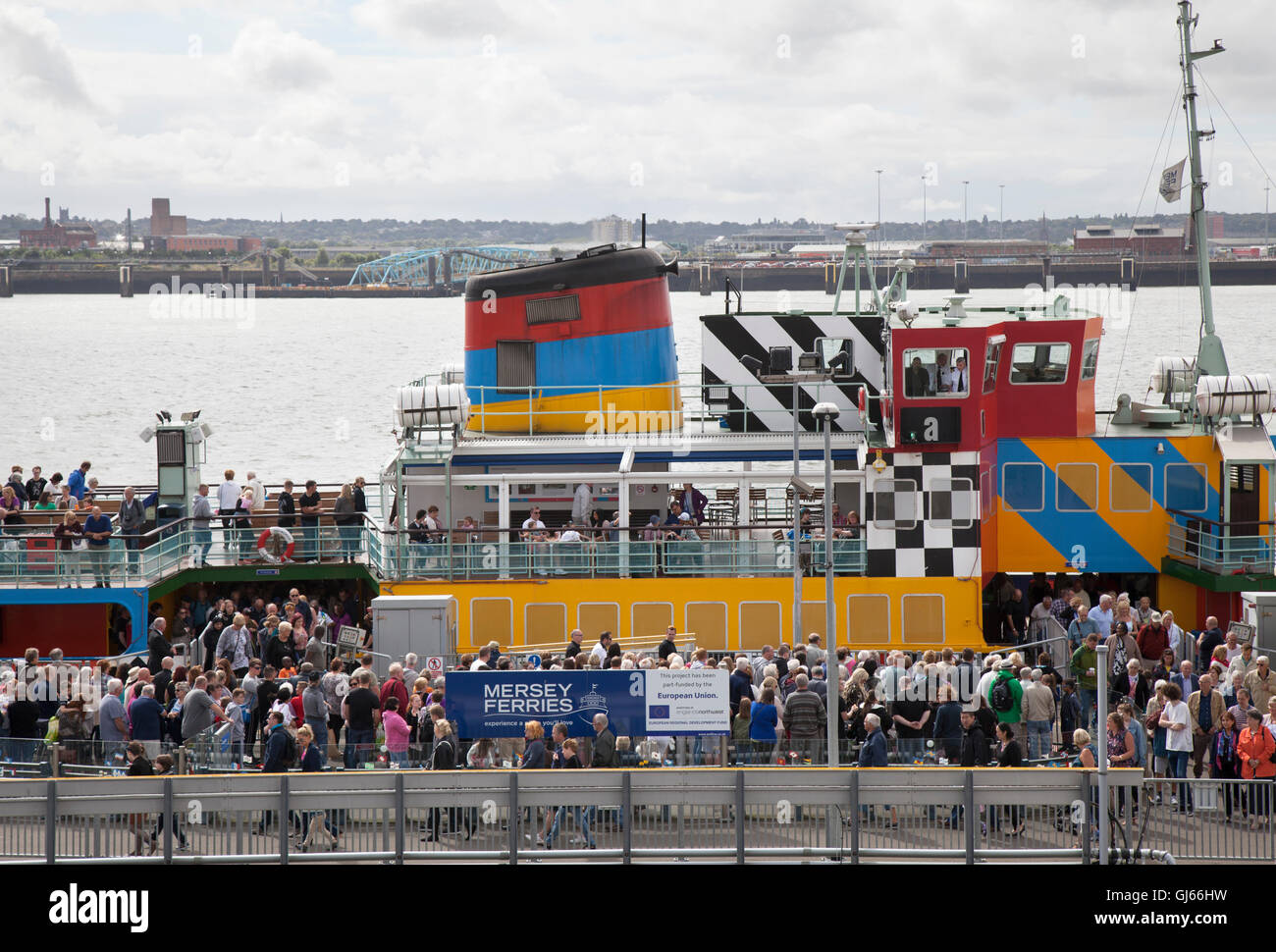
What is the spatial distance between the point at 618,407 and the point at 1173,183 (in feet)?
36.0

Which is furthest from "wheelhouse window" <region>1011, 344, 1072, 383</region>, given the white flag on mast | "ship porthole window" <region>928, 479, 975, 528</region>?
the white flag on mast

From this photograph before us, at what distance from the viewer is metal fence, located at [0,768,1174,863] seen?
1527cm

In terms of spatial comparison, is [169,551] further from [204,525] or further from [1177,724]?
[1177,724]

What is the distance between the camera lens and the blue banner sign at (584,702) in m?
17.5

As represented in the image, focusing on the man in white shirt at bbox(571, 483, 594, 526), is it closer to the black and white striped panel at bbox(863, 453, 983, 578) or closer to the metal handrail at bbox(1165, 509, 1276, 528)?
the black and white striped panel at bbox(863, 453, 983, 578)

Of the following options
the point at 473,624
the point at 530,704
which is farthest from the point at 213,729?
the point at 473,624

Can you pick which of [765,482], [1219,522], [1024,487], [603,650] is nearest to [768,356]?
[765,482]

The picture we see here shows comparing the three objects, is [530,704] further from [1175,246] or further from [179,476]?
[1175,246]

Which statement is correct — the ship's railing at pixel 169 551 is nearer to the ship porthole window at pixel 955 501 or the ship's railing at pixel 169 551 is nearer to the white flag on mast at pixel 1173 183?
the ship porthole window at pixel 955 501

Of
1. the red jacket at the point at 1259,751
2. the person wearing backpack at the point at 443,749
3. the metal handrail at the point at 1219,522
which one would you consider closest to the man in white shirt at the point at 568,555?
the person wearing backpack at the point at 443,749

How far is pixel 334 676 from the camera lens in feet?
62.0

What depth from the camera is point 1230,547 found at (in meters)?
25.3

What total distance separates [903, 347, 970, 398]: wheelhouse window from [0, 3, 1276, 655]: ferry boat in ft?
0.11

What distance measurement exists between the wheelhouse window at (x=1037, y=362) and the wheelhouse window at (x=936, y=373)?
89.0 inches
